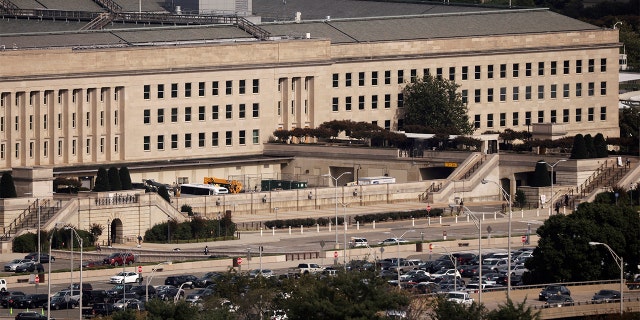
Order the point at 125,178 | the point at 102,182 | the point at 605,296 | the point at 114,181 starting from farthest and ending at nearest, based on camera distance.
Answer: the point at 125,178 → the point at 114,181 → the point at 102,182 → the point at 605,296

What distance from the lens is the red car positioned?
176 m

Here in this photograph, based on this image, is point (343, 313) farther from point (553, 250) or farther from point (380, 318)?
point (553, 250)

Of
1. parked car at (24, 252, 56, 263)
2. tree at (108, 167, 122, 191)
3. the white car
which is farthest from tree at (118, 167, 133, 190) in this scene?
the white car

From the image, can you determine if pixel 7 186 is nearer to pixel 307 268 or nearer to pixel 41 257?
pixel 41 257

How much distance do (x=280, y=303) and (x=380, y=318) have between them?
7.55 meters

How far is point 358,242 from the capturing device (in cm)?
18600

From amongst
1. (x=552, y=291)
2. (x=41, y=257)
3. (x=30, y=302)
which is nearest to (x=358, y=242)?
(x=41, y=257)

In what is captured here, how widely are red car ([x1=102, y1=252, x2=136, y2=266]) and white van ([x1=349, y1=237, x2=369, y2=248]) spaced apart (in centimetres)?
Answer: 1552

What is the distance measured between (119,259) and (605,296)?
35937 millimetres

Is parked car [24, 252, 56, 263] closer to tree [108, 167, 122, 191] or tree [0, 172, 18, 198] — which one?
tree [0, 172, 18, 198]

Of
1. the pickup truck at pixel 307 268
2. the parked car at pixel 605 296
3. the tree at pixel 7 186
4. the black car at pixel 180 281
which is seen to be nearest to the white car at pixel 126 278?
the black car at pixel 180 281

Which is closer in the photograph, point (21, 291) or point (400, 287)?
point (400, 287)

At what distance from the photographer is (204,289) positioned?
161 m

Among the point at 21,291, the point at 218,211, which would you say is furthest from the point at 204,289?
the point at 218,211
